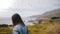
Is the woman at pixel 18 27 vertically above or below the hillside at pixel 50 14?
below

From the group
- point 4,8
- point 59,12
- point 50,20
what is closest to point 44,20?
point 50,20

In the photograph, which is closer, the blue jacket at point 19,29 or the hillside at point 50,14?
the blue jacket at point 19,29

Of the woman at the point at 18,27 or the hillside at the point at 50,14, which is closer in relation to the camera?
the woman at the point at 18,27

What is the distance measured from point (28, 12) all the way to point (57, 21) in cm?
63

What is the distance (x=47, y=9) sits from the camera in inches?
143

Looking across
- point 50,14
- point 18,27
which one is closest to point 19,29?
point 18,27

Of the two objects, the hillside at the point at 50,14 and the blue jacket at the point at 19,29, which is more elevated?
the hillside at the point at 50,14

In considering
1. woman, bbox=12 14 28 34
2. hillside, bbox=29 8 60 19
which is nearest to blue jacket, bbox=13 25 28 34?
woman, bbox=12 14 28 34

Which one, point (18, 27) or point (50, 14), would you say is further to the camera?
point (50, 14)

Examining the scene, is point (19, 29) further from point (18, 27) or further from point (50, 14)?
point (50, 14)

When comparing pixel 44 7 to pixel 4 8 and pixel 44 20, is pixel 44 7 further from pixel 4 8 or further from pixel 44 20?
pixel 4 8

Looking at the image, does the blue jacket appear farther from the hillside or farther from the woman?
the hillside

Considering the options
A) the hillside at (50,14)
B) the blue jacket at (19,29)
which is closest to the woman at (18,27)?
the blue jacket at (19,29)

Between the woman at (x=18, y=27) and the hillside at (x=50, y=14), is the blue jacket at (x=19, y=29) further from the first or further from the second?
the hillside at (x=50, y=14)
